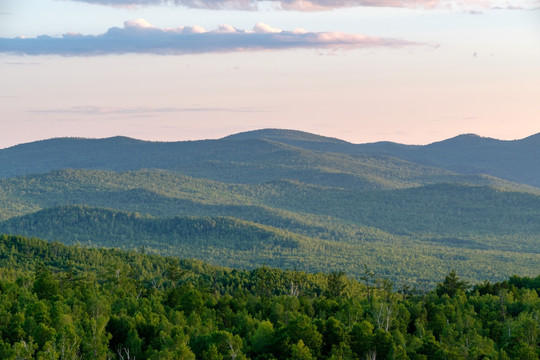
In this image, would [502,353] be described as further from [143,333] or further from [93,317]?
[93,317]

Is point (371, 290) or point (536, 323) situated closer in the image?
point (536, 323)

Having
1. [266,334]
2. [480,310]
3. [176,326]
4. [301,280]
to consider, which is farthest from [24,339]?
[301,280]

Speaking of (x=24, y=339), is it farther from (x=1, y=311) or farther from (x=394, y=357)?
(x=394, y=357)

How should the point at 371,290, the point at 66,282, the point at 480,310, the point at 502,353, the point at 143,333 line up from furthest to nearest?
the point at 371,290 → the point at 66,282 → the point at 480,310 → the point at 143,333 → the point at 502,353

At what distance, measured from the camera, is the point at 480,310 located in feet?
398

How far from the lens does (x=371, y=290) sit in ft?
531

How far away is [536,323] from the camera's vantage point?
9956 cm

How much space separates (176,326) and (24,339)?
1571 cm

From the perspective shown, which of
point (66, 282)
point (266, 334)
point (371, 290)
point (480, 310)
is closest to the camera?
point (266, 334)

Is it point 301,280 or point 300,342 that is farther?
point 301,280

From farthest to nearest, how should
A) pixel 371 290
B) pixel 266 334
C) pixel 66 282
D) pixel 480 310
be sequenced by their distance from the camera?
pixel 371 290
pixel 66 282
pixel 480 310
pixel 266 334

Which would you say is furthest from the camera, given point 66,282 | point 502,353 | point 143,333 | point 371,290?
point 371,290

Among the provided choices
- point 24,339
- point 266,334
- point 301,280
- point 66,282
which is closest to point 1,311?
point 24,339

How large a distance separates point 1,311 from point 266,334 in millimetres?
30062
